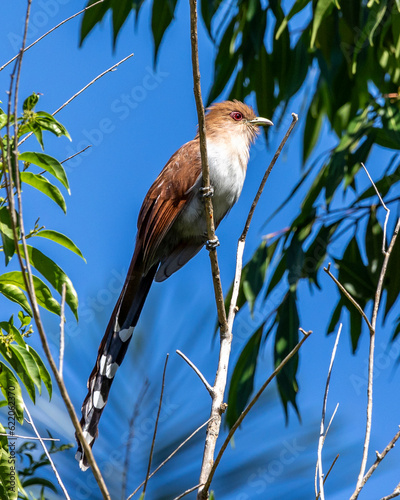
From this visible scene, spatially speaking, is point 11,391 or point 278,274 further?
point 278,274

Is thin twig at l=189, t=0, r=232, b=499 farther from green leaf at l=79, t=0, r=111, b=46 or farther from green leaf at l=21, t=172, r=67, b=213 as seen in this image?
green leaf at l=79, t=0, r=111, b=46

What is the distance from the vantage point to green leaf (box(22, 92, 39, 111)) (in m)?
1.72

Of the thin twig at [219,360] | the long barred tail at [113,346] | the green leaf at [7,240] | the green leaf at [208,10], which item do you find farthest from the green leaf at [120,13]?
the green leaf at [7,240]

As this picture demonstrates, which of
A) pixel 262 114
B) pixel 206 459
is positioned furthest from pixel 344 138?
pixel 206 459

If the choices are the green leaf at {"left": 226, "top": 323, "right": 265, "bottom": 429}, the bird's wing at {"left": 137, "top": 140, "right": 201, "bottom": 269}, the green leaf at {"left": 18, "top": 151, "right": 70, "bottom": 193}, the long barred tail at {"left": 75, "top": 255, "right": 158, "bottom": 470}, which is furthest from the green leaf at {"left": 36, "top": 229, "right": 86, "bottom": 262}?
the green leaf at {"left": 226, "top": 323, "right": 265, "bottom": 429}

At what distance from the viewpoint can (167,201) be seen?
2.95m

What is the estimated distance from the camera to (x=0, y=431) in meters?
1.74

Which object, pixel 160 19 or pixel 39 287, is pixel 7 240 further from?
pixel 160 19

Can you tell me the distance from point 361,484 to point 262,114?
326cm

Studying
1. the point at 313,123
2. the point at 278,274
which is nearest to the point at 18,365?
the point at 278,274

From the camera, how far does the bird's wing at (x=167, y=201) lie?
291 centimetres

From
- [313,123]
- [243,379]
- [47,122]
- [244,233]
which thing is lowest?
[243,379]

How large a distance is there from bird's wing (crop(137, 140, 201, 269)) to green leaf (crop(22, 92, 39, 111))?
1.24m

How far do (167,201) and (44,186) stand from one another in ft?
3.89
